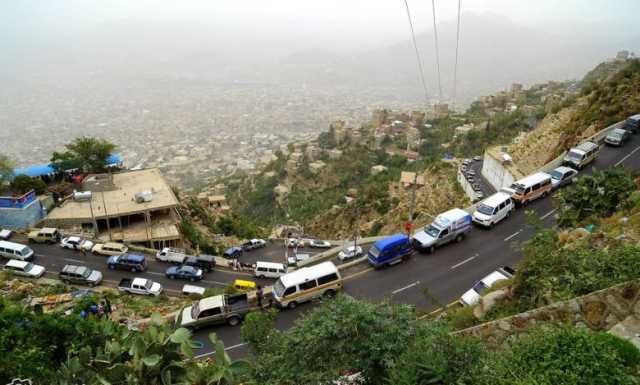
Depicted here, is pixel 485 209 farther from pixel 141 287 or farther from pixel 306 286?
pixel 141 287

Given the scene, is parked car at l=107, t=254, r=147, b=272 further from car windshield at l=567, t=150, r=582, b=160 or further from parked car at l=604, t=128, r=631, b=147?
parked car at l=604, t=128, r=631, b=147

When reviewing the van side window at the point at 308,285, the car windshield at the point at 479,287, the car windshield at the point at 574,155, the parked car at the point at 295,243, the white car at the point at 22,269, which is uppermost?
the car windshield at the point at 574,155

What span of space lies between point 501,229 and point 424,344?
582 inches

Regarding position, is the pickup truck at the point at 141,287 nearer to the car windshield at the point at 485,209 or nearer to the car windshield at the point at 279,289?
the car windshield at the point at 279,289

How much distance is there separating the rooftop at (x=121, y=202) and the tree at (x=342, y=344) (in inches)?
978

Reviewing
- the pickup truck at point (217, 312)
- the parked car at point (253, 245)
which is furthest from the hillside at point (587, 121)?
the pickup truck at point (217, 312)

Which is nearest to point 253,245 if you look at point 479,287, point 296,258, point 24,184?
point 296,258

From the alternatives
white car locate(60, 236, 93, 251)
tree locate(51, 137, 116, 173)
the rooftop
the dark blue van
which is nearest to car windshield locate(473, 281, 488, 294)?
the dark blue van

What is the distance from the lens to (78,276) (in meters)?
20.2

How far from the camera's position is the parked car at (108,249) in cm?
2344

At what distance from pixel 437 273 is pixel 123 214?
22.6m

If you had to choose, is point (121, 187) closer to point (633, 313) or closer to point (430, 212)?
point (430, 212)

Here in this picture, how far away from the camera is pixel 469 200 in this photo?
93.2 feet

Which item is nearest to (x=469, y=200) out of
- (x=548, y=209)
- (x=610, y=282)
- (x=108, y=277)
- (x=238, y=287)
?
(x=548, y=209)
